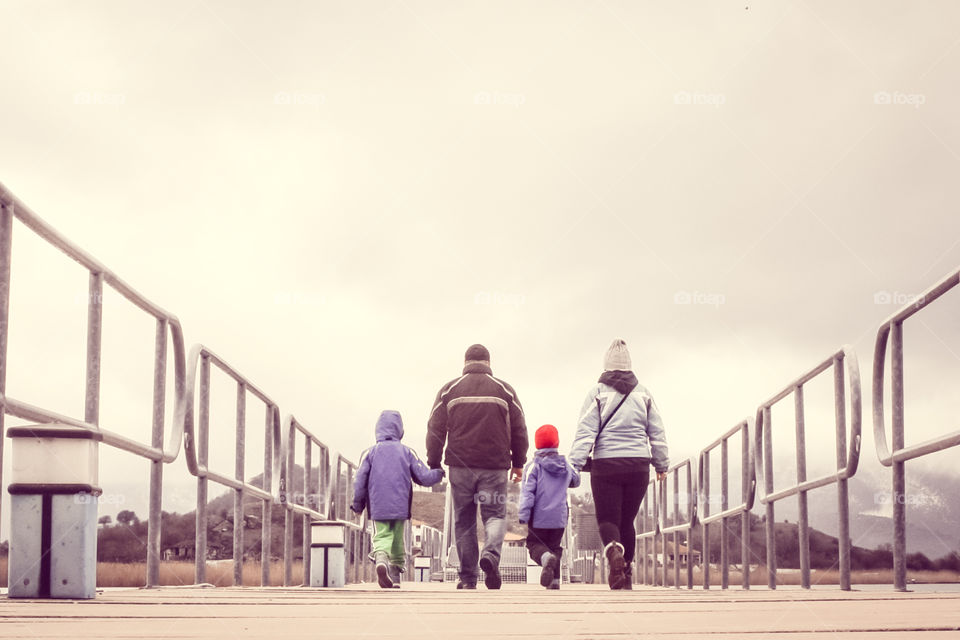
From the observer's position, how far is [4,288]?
11.6ft

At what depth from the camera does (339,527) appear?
8820 mm

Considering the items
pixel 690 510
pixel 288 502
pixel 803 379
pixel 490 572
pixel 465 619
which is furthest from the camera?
pixel 690 510

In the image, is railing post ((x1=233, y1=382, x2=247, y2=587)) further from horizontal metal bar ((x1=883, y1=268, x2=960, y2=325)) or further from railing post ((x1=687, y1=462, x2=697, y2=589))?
railing post ((x1=687, y1=462, x2=697, y2=589))

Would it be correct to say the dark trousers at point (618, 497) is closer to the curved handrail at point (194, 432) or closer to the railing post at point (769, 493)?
the railing post at point (769, 493)

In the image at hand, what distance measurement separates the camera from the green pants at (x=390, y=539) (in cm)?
768

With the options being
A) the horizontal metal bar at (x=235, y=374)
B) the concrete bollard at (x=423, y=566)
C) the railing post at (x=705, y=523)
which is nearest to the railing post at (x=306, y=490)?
the horizontal metal bar at (x=235, y=374)

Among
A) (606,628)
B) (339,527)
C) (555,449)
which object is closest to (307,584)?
(339,527)

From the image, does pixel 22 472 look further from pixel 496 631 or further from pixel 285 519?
pixel 285 519

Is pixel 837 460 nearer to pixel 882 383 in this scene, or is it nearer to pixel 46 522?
pixel 882 383

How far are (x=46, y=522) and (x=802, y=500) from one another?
394 centimetres

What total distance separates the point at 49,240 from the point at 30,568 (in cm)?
108

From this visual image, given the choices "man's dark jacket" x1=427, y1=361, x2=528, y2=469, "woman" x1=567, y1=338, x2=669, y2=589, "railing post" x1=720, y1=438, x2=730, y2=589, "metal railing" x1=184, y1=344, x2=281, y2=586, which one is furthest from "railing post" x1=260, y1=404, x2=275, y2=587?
"railing post" x1=720, y1=438, x2=730, y2=589

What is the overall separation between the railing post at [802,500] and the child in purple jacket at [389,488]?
2.26m

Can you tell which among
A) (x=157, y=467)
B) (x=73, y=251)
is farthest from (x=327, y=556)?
(x=73, y=251)
